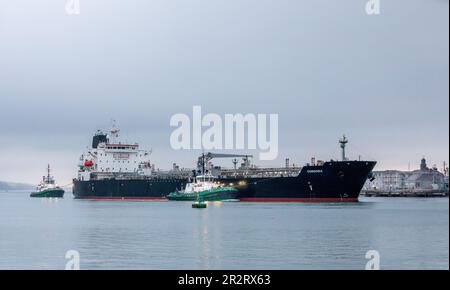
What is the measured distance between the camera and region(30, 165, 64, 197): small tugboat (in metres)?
107

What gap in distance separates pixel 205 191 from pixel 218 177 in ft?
16.6

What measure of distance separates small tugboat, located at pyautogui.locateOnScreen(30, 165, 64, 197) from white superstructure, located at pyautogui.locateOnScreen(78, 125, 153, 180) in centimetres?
2166

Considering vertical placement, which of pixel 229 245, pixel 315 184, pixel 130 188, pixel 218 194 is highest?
pixel 315 184

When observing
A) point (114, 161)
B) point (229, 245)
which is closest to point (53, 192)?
point (114, 161)

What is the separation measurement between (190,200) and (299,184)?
14.0 meters

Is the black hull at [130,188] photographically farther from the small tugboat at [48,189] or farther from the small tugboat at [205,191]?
the small tugboat at [48,189]

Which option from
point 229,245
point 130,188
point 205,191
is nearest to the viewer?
point 229,245

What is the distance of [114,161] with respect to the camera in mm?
84312

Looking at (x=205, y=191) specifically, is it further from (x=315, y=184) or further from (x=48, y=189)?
(x=48, y=189)

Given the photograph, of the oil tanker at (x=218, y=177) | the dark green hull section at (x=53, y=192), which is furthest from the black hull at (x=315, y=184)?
the dark green hull section at (x=53, y=192)

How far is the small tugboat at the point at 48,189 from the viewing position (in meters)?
107
